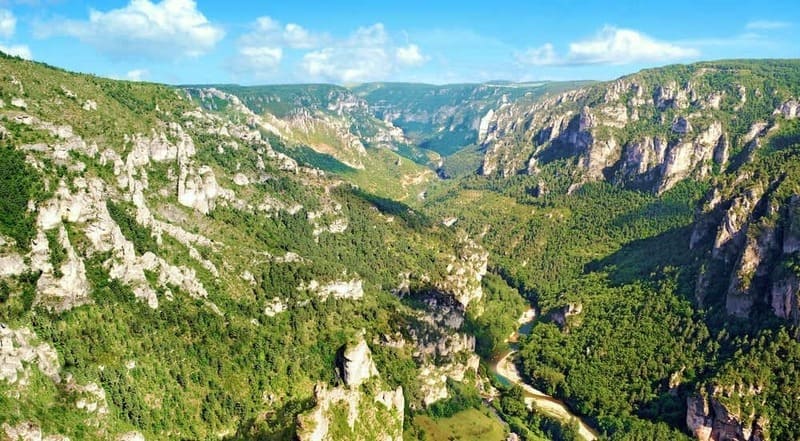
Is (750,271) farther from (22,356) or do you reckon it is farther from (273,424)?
(22,356)

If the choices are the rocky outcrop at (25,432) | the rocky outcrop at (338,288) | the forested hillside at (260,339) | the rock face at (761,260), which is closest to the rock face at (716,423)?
the forested hillside at (260,339)

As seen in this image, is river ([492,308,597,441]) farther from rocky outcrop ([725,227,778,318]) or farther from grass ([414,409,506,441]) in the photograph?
rocky outcrop ([725,227,778,318])

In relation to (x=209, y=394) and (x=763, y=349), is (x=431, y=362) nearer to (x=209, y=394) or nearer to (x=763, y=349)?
(x=209, y=394)

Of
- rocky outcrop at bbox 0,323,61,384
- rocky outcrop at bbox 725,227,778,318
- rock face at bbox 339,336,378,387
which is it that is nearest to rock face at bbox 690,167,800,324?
rocky outcrop at bbox 725,227,778,318

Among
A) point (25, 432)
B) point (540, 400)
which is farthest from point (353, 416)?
point (540, 400)

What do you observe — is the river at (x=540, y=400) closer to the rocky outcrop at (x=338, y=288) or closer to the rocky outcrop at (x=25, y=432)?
the rocky outcrop at (x=338, y=288)

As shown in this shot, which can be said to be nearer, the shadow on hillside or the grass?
the shadow on hillside
